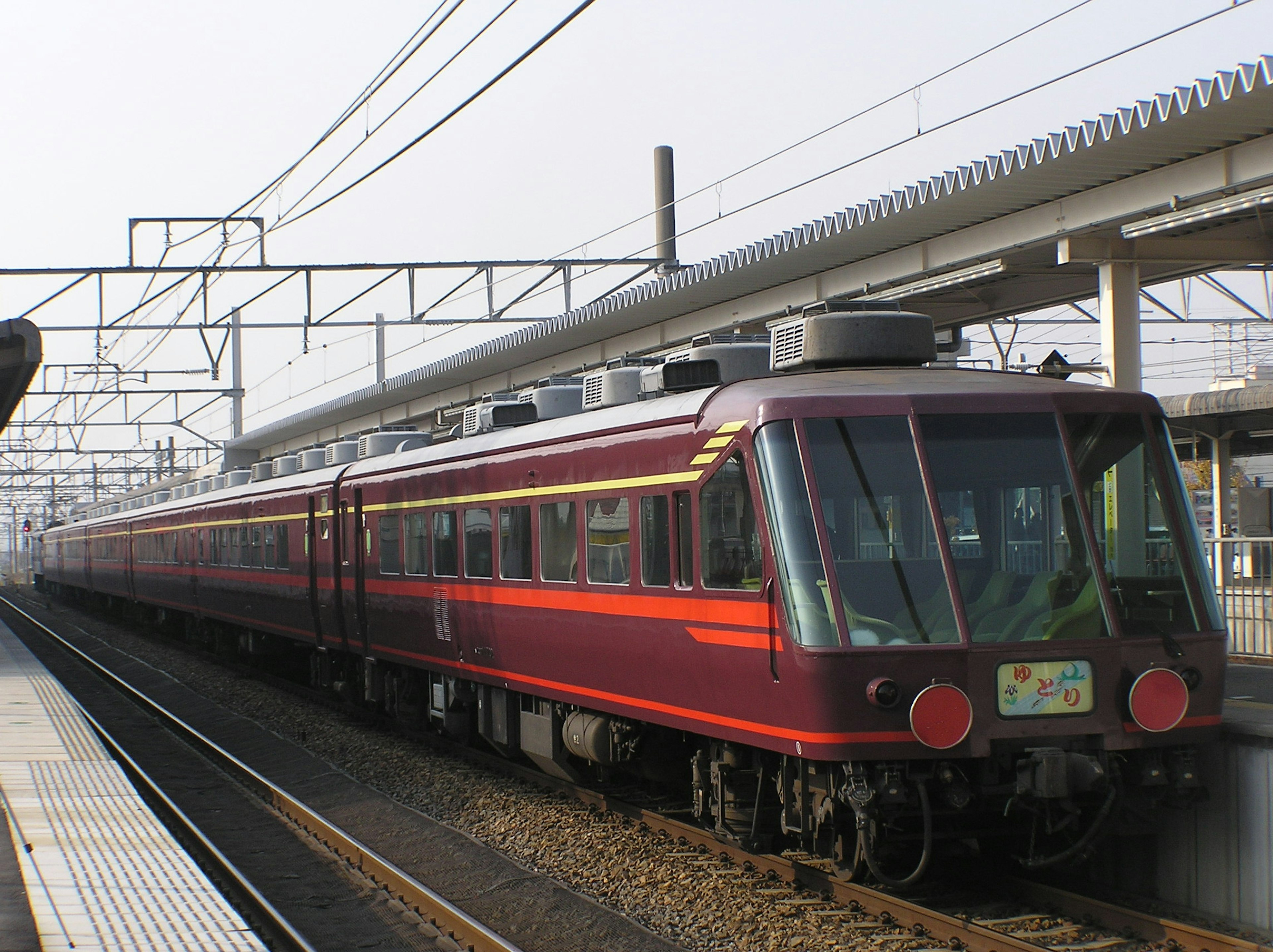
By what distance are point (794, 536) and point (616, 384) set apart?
3.70 metres

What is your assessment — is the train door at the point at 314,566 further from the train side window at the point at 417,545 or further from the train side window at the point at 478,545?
the train side window at the point at 478,545

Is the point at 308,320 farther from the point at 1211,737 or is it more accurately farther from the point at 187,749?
the point at 1211,737

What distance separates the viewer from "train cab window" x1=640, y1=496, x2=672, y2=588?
8.76 metres

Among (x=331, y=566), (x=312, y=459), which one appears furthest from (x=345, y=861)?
(x=312, y=459)

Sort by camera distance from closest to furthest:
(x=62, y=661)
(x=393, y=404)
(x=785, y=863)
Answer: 1. (x=785, y=863)
2. (x=62, y=661)
3. (x=393, y=404)

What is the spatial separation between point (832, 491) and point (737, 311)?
12508 mm

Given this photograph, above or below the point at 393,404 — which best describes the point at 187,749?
below

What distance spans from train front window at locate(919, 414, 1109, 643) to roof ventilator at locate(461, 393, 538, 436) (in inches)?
214

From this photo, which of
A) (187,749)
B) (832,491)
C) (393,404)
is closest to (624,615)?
(832,491)

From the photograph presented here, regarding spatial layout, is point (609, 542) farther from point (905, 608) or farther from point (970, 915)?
point (970, 915)

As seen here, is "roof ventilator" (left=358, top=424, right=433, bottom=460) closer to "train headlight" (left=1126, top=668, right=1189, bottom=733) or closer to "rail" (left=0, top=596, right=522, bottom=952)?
"rail" (left=0, top=596, right=522, bottom=952)

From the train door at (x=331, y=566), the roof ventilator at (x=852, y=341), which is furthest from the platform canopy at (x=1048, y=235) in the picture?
the train door at (x=331, y=566)

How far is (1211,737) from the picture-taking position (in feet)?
24.3

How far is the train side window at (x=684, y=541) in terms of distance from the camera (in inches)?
332
